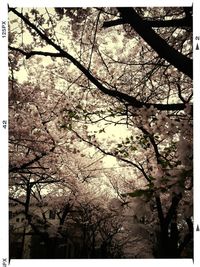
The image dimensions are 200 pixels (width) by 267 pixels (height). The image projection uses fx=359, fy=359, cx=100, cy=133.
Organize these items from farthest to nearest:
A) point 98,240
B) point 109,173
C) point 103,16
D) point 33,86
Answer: point 98,240, point 109,173, point 33,86, point 103,16

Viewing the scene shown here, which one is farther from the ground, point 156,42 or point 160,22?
point 160,22

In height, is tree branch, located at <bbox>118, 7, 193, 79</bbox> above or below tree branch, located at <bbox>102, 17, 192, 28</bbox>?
below

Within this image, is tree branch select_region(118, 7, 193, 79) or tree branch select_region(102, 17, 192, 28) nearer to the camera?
tree branch select_region(118, 7, 193, 79)

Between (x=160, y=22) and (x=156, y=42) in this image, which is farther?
(x=160, y=22)

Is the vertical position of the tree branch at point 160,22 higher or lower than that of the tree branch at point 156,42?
higher

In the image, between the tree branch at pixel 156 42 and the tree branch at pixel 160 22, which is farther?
the tree branch at pixel 160 22

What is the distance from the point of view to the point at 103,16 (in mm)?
3434

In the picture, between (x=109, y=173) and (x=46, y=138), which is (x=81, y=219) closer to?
(x=109, y=173)

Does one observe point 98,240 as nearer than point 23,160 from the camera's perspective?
No
